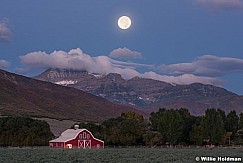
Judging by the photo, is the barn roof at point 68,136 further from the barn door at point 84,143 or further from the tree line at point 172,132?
the tree line at point 172,132

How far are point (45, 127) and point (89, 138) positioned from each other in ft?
68.4

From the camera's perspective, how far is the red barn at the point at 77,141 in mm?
115125

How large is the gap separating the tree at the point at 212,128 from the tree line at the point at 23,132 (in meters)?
38.7

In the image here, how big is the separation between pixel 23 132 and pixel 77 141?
1816 centimetres

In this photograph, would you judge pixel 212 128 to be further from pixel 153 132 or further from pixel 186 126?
pixel 153 132

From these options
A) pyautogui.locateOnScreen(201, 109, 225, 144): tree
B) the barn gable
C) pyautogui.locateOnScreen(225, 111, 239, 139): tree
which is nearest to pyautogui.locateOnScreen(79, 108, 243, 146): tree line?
pyautogui.locateOnScreen(201, 109, 225, 144): tree

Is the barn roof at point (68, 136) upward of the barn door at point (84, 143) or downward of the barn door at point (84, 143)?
upward

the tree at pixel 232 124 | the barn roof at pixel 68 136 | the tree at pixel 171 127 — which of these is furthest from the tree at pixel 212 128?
the barn roof at pixel 68 136

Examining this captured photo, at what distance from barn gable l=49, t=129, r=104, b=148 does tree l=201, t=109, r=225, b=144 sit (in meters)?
25.6

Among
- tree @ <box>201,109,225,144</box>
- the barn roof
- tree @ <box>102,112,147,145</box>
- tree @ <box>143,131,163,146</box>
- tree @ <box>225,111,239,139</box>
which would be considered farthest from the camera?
tree @ <box>225,111,239,139</box>

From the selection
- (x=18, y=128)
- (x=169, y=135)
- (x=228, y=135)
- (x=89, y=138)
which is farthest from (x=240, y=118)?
(x=18, y=128)

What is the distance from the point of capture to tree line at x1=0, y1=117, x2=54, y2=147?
400 ft

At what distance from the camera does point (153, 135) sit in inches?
4921

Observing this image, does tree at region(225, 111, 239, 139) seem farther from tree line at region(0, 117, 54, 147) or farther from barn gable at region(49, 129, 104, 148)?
tree line at region(0, 117, 54, 147)
